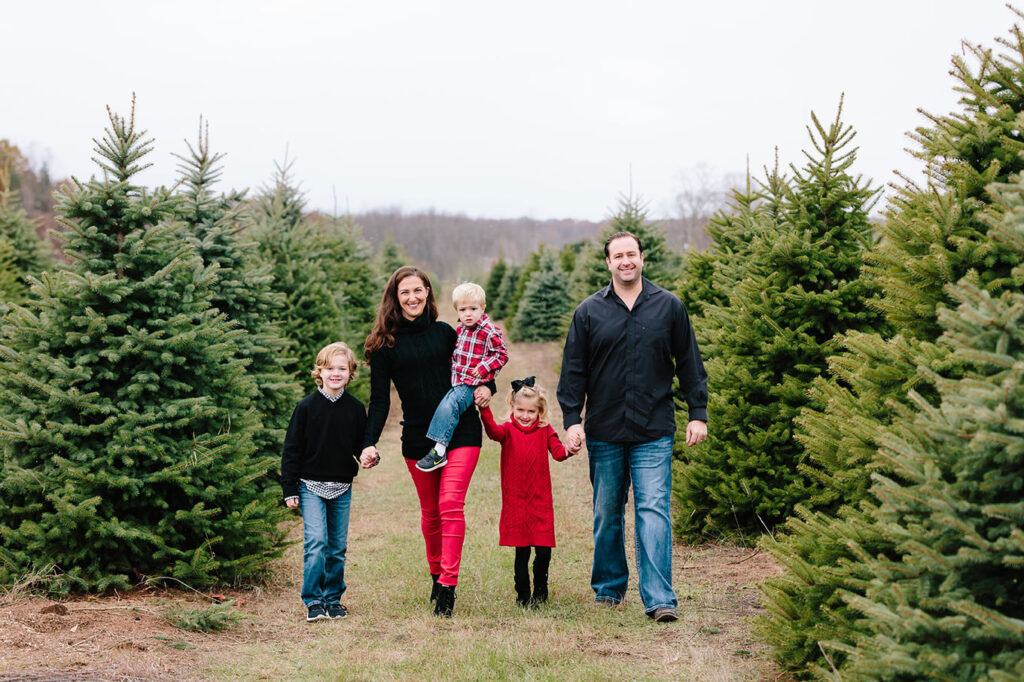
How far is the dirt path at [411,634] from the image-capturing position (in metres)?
4.33

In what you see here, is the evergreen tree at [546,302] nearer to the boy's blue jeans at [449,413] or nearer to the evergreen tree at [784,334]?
the evergreen tree at [784,334]

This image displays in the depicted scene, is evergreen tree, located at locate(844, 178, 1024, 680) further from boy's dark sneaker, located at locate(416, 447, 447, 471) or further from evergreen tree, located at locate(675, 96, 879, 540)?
evergreen tree, located at locate(675, 96, 879, 540)

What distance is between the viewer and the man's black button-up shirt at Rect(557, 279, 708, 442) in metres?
5.33

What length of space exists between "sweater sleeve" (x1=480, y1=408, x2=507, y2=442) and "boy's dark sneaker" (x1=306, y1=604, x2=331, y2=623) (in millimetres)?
1678

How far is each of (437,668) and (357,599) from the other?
2.08 meters

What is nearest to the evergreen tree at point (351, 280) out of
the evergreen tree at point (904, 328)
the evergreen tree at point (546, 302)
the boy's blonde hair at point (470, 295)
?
the evergreen tree at point (546, 302)

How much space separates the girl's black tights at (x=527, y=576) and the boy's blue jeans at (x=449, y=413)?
3.32ft

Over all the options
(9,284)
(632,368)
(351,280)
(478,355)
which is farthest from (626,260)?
(351,280)

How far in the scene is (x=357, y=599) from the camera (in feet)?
20.3

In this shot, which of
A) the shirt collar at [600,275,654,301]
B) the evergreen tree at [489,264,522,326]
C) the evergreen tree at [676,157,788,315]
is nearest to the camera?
the shirt collar at [600,275,654,301]

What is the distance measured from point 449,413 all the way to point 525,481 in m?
0.81

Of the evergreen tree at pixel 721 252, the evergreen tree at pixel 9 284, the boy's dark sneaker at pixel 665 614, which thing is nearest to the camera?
the boy's dark sneaker at pixel 665 614

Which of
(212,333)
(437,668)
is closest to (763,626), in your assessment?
(437,668)

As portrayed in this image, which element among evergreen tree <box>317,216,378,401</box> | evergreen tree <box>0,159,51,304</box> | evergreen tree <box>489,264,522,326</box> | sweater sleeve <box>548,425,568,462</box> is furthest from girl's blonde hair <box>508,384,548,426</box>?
evergreen tree <box>489,264,522,326</box>
